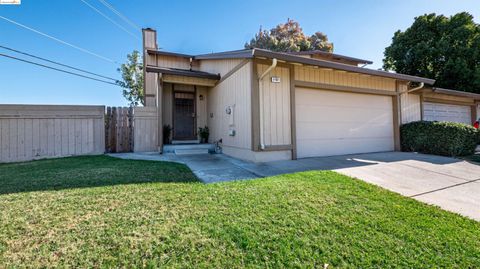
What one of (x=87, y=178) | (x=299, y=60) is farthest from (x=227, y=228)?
(x=299, y=60)

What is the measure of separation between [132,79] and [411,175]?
23613mm

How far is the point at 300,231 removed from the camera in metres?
2.16

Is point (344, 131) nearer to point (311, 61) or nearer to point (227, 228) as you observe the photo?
point (311, 61)

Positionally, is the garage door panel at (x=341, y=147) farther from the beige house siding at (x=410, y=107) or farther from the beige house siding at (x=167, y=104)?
the beige house siding at (x=167, y=104)

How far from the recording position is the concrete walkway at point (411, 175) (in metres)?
3.11

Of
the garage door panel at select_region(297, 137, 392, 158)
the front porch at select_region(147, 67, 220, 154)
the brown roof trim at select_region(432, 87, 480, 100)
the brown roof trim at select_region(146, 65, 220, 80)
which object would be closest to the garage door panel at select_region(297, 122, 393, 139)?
the garage door panel at select_region(297, 137, 392, 158)

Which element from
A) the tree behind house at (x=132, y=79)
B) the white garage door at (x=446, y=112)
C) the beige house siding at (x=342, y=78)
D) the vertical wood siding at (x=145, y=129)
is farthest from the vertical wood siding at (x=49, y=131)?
the tree behind house at (x=132, y=79)

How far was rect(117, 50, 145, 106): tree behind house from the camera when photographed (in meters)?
21.1

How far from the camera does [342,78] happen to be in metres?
6.83

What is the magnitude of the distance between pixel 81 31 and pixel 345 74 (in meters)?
15.4

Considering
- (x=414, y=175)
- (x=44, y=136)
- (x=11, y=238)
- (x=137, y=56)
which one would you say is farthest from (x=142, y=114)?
(x=137, y=56)

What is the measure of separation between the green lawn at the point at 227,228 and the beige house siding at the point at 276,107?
241cm

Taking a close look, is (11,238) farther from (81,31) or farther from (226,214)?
(81,31)

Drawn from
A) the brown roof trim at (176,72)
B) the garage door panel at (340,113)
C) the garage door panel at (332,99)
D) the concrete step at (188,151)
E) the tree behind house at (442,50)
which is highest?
the tree behind house at (442,50)
